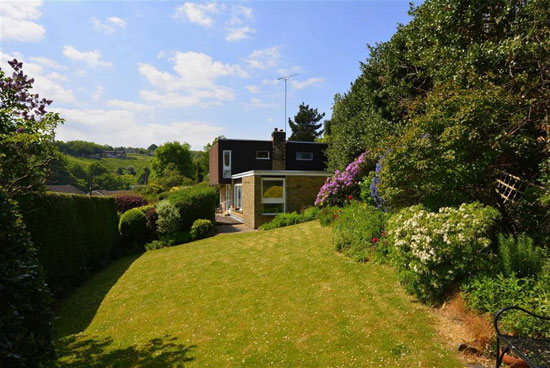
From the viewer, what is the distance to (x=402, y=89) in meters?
12.2

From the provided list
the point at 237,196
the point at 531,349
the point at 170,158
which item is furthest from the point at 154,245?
the point at 170,158

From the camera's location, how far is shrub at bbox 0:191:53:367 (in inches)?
110

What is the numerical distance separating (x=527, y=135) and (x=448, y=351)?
4.56 meters

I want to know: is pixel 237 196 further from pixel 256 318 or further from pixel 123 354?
pixel 123 354

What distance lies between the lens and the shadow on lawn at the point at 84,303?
652cm

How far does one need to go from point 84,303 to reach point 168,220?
7907mm

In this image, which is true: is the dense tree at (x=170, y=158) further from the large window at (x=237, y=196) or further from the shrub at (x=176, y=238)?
the shrub at (x=176, y=238)

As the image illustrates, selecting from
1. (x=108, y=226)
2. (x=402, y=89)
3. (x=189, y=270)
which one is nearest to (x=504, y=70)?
(x=402, y=89)

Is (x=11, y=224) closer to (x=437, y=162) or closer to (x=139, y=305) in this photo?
(x=139, y=305)

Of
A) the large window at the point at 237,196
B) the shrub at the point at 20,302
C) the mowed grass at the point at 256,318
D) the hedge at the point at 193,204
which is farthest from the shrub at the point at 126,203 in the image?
the shrub at the point at 20,302

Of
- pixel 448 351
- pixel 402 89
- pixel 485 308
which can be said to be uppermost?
pixel 402 89

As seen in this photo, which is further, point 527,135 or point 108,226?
point 108,226

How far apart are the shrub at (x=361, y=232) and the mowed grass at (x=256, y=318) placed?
1.30ft

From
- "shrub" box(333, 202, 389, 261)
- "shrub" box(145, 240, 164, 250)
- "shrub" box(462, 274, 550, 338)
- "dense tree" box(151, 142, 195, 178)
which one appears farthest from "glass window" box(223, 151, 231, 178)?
"dense tree" box(151, 142, 195, 178)
